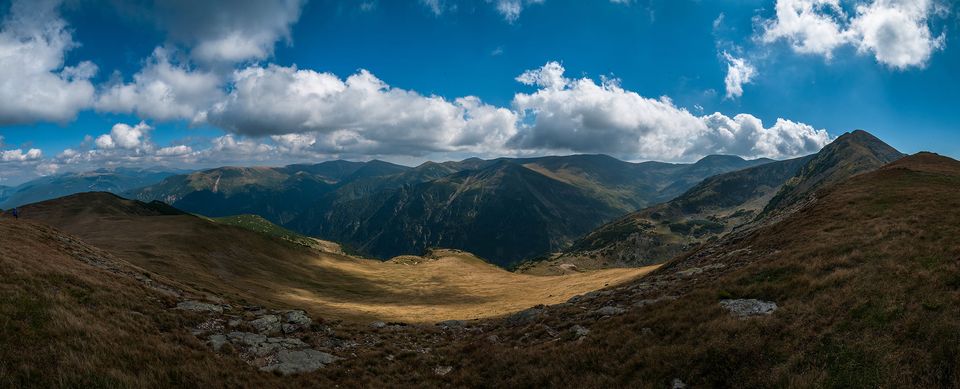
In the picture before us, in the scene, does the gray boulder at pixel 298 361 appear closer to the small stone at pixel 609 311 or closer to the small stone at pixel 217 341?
the small stone at pixel 217 341

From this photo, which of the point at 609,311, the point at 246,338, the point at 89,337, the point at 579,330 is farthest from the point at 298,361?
the point at 609,311

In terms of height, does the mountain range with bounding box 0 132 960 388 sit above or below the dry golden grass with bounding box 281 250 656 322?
above

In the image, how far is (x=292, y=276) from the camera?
246ft

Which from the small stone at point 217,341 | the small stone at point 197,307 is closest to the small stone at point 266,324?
the small stone at point 197,307

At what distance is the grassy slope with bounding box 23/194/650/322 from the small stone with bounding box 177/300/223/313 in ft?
40.2

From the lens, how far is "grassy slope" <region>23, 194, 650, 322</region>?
1865 inches

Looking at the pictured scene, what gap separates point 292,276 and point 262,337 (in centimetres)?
6034

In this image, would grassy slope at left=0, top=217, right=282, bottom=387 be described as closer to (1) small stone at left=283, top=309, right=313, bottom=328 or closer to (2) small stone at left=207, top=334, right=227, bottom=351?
(2) small stone at left=207, top=334, right=227, bottom=351

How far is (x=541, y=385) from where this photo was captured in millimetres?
14984

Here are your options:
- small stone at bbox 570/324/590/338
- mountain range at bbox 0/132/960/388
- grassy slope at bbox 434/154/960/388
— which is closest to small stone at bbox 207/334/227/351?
mountain range at bbox 0/132/960/388

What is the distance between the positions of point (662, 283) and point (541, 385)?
65.2 ft

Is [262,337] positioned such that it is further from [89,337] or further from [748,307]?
[748,307]

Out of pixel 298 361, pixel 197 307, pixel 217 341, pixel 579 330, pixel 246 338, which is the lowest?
pixel 298 361

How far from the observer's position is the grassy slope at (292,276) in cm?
4738
